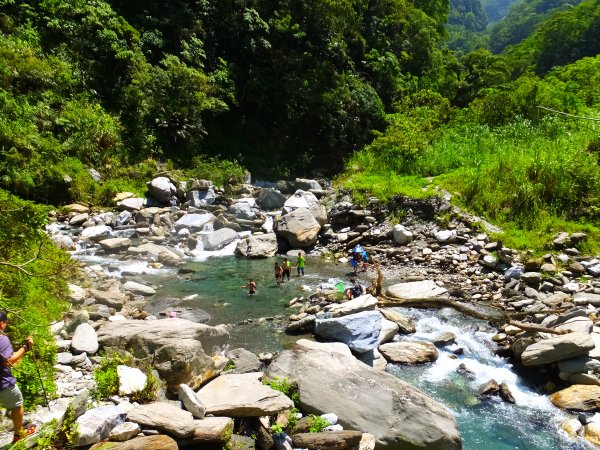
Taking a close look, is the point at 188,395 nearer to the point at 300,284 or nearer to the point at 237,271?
the point at 300,284

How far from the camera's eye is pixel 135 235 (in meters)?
18.3

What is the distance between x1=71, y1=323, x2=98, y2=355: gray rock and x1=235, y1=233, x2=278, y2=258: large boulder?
10.5 metres

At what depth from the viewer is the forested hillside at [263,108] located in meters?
19.0

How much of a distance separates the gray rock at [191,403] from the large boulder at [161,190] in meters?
17.1

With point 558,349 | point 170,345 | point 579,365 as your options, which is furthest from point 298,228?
point 170,345

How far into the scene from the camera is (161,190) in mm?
21734

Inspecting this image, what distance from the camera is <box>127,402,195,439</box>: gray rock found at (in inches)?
203

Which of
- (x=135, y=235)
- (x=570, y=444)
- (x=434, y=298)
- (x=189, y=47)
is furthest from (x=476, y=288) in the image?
(x=189, y=47)

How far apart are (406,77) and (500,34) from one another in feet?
231

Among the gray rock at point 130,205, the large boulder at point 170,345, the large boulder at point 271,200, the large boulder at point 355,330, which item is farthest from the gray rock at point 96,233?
the large boulder at point 355,330

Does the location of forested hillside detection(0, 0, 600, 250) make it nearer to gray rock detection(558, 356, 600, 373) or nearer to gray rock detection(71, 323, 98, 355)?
gray rock detection(558, 356, 600, 373)

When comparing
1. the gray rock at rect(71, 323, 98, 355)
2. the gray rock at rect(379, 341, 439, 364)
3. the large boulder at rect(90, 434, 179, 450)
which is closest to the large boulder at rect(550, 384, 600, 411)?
the gray rock at rect(379, 341, 439, 364)

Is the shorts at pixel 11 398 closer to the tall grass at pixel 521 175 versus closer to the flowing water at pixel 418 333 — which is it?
the flowing water at pixel 418 333

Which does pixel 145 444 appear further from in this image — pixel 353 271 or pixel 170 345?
pixel 353 271
